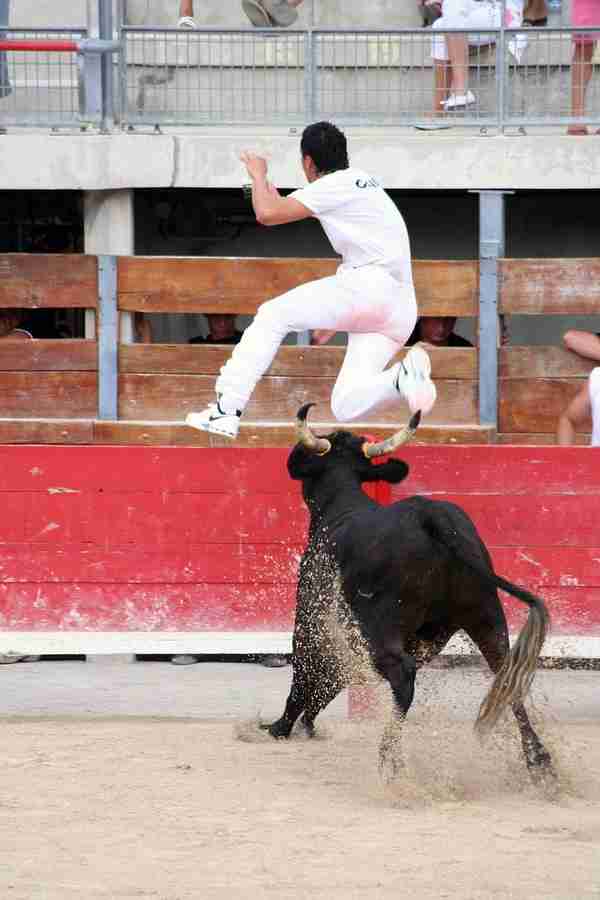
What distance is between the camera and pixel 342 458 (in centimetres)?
598

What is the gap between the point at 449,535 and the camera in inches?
210

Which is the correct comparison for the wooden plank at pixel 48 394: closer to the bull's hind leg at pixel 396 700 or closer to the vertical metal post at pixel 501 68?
the vertical metal post at pixel 501 68

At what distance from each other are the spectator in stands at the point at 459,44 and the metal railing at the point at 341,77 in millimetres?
17

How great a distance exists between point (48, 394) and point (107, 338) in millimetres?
439

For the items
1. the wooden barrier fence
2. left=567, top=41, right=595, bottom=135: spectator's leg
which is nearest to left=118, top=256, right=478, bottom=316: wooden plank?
the wooden barrier fence

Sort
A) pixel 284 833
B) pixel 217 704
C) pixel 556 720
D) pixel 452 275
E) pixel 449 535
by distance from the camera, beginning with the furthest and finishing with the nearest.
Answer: pixel 452 275 → pixel 217 704 → pixel 556 720 → pixel 449 535 → pixel 284 833

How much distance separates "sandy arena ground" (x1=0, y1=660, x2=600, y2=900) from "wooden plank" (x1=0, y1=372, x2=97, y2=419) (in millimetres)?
2370

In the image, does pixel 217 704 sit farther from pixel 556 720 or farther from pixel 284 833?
pixel 284 833

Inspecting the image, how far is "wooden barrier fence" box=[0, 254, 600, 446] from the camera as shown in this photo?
29.8 ft

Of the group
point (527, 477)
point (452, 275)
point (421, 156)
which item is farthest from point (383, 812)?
point (421, 156)

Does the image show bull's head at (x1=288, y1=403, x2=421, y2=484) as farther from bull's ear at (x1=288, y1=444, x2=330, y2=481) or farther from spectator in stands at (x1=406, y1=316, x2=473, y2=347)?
spectator in stands at (x1=406, y1=316, x2=473, y2=347)

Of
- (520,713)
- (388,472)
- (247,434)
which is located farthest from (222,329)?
(520,713)

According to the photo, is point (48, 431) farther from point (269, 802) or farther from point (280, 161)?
point (269, 802)

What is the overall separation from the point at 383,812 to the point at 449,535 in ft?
2.82
